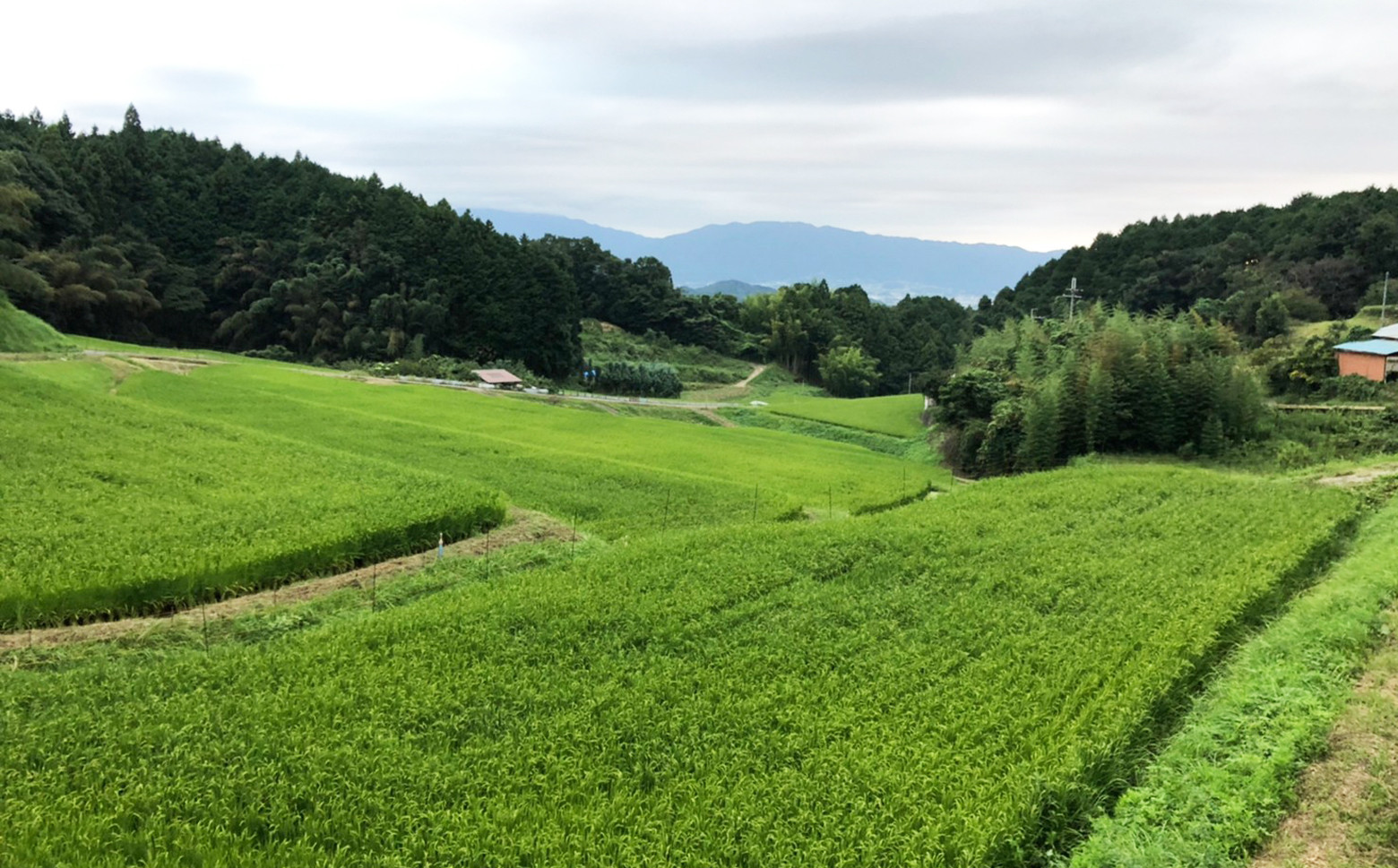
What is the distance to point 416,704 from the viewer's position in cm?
663

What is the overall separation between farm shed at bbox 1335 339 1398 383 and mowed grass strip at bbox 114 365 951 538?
14492mm

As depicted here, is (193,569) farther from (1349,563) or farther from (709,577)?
(1349,563)

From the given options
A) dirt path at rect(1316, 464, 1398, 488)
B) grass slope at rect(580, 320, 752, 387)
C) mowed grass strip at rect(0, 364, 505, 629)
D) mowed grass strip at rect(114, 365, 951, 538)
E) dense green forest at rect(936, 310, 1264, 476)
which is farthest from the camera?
grass slope at rect(580, 320, 752, 387)

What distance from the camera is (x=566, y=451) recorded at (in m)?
21.5

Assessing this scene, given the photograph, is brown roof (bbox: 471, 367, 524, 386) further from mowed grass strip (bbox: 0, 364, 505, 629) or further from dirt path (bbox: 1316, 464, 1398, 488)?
dirt path (bbox: 1316, 464, 1398, 488)

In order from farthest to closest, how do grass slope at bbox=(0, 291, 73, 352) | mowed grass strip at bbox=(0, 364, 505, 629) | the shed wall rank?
the shed wall
grass slope at bbox=(0, 291, 73, 352)
mowed grass strip at bbox=(0, 364, 505, 629)

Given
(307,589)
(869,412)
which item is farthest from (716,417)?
(307,589)

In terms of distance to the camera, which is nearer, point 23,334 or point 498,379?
point 23,334

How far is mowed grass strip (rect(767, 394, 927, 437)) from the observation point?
40.3 metres

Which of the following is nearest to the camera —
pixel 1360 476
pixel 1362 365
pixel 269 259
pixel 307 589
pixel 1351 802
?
pixel 1351 802

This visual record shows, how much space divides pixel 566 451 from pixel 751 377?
155 ft

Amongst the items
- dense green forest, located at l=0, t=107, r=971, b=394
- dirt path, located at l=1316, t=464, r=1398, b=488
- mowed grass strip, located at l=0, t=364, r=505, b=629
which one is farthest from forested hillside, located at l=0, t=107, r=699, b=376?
dirt path, located at l=1316, t=464, r=1398, b=488

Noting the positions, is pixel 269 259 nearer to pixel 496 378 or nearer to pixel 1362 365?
pixel 496 378

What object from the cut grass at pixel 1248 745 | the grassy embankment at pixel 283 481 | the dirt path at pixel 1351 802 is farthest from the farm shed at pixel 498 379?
the dirt path at pixel 1351 802
